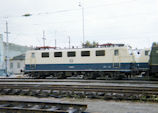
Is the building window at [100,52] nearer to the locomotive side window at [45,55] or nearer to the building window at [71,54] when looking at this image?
the building window at [71,54]

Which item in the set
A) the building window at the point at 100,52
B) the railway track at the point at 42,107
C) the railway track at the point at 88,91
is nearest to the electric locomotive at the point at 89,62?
the building window at the point at 100,52

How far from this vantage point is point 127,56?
63.0 feet

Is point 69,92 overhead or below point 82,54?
below

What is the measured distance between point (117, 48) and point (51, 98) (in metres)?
11.2

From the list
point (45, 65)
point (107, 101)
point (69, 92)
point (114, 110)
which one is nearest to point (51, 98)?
point (69, 92)

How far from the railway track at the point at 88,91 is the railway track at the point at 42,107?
2.95 metres

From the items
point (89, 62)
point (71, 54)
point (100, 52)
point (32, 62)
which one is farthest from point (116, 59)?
point (32, 62)

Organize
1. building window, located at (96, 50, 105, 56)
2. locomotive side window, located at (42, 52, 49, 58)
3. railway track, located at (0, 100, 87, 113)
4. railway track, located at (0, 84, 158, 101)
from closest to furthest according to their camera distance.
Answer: railway track, located at (0, 100, 87, 113), railway track, located at (0, 84, 158, 101), building window, located at (96, 50, 105, 56), locomotive side window, located at (42, 52, 49, 58)

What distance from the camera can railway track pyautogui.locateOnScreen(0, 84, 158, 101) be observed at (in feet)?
32.5

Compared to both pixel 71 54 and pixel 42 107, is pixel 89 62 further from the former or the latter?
pixel 42 107

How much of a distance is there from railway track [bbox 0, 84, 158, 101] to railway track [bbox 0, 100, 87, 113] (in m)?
2.95

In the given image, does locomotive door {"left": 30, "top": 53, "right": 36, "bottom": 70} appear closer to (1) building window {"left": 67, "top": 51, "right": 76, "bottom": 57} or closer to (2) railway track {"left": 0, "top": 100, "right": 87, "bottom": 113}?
(1) building window {"left": 67, "top": 51, "right": 76, "bottom": 57}

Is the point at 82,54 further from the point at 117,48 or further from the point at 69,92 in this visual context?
the point at 69,92

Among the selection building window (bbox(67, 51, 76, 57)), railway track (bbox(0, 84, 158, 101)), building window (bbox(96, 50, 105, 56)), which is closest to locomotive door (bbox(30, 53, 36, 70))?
building window (bbox(67, 51, 76, 57))
